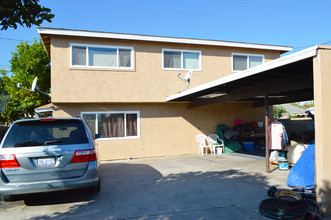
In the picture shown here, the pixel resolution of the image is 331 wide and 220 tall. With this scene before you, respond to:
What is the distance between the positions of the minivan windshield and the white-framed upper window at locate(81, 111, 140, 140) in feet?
18.3

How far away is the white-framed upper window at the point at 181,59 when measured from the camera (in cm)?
1190

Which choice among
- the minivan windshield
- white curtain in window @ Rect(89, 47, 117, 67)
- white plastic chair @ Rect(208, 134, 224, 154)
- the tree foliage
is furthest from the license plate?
white plastic chair @ Rect(208, 134, 224, 154)

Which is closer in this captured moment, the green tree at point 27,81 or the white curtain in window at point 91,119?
the white curtain in window at point 91,119

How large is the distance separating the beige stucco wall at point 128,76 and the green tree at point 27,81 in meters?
10.2

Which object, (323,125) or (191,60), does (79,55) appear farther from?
(323,125)

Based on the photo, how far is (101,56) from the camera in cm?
1097

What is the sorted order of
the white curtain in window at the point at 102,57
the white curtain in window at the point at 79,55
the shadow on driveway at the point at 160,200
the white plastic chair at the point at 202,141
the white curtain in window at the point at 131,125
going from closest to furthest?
the shadow on driveway at the point at 160,200 → the white curtain in window at the point at 79,55 → the white curtain in window at the point at 102,57 → the white curtain in window at the point at 131,125 → the white plastic chair at the point at 202,141

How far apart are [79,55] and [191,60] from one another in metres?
4.99

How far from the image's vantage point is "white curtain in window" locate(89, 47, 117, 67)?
10.9m

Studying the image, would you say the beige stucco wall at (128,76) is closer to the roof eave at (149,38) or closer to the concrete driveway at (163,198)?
the roof eave at (149,38)

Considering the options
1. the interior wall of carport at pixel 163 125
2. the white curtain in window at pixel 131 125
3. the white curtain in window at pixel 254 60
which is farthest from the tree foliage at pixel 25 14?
the white curtain in window at pixel 254 60

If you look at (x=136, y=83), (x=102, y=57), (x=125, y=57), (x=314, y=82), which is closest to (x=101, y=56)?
(x=102, y=57)

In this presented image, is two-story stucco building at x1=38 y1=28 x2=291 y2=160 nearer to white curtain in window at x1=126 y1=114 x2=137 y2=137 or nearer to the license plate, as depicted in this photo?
white curtain in window at x1=126 y1=114 x2=137 y2=137

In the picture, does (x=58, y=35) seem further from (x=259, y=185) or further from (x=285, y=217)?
(x=285, y=217)
